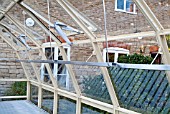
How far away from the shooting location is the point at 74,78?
531cm

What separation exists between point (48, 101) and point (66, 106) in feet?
3.86

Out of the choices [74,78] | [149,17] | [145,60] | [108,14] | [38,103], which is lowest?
[38,103]

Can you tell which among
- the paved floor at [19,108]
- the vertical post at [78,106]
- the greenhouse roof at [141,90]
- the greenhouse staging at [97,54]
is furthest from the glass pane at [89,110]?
the paved floor at [19,108]

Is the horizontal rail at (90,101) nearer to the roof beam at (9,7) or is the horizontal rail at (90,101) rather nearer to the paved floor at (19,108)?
the paved floor at (19,108)

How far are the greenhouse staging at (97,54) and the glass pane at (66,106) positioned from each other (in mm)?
21

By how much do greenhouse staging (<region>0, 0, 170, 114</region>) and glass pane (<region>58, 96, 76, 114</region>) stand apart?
0.07ft

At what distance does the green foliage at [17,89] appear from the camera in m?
8.50

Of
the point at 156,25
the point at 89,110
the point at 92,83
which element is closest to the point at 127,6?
the point at 156,25

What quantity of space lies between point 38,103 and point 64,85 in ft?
5.96

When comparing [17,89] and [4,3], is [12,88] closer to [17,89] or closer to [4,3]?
[17,89]

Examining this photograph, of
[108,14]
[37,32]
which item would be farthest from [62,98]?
[108,14]

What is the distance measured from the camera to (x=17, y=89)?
28.6 ft

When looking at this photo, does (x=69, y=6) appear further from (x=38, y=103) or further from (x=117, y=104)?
(x=38, y=103)

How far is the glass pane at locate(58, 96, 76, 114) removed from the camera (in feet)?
18.5
